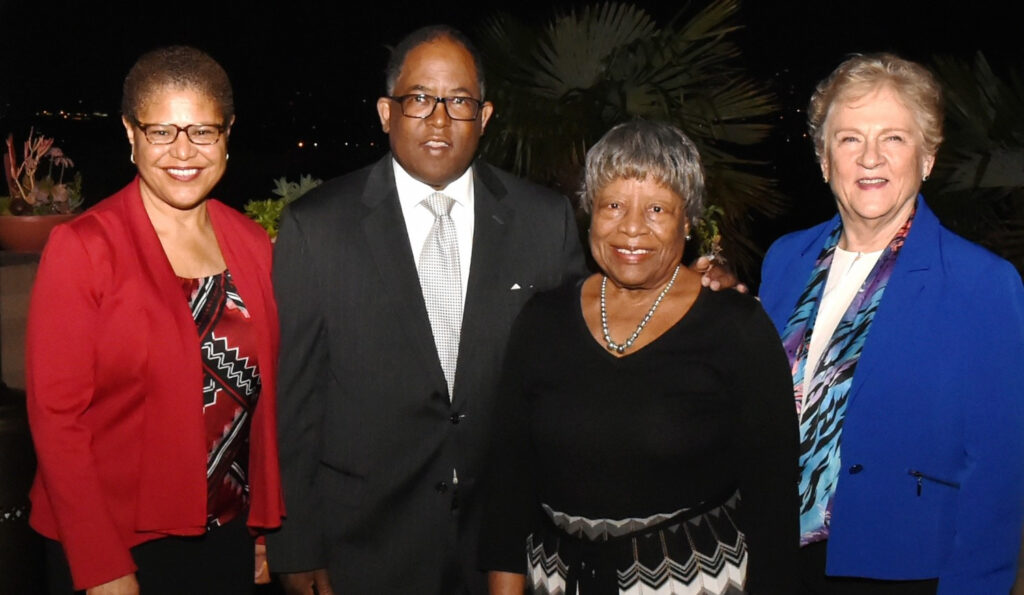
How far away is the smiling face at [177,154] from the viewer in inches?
112

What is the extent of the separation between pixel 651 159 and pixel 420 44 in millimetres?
906

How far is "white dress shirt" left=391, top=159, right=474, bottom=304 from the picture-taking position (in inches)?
126

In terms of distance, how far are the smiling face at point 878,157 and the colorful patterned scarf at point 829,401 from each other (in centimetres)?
10

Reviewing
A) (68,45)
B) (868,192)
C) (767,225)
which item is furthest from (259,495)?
(767,225)

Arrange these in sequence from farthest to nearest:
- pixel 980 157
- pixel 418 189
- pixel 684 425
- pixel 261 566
A: pixel 980 157 < pixel 261 566 < pixel 418 189 < pixel 684 425

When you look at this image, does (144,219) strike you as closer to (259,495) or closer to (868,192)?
(259,495)

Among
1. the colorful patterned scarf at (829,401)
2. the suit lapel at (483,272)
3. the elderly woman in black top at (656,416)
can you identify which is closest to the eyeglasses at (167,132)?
the suit lapel at (483,272)

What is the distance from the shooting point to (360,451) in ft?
10.3

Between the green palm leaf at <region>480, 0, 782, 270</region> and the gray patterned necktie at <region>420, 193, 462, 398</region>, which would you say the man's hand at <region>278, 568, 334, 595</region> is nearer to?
the gray patterned necktie at <region>420, 193, 462, 398</region>

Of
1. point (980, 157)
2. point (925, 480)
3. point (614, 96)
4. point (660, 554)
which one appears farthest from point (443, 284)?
point (614, 96)

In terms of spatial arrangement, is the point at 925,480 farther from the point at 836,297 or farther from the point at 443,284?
the point at 443,284

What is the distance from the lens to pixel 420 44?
3.15 metres

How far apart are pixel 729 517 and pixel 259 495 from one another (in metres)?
1.31

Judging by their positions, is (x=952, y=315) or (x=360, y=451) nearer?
(x=952, y=315)
